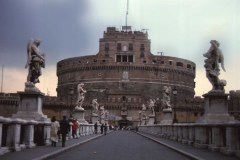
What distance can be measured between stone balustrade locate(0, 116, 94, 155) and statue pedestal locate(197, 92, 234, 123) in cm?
613

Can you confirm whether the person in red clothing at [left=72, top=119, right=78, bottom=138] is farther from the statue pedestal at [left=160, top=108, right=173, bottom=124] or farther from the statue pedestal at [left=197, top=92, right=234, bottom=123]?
the statue pedestal at [left=197, top=92, right=234, bottom=123]

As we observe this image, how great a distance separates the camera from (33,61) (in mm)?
16578

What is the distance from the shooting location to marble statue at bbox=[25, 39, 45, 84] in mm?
16553

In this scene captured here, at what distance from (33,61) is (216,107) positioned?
732 cm

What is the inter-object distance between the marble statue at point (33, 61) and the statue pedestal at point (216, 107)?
21.9 ft

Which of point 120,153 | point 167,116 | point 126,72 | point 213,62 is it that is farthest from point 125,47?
point 120,153

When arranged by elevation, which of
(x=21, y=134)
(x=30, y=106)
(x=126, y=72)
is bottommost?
(x=21, y=134)

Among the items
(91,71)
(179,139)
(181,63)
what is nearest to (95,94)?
(91,71)

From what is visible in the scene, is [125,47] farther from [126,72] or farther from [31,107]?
[31,107]

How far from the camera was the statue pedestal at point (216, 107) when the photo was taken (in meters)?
15.8

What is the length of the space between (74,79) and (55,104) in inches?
637

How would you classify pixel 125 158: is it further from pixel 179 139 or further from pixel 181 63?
pixel 181 63

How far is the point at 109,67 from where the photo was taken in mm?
104688

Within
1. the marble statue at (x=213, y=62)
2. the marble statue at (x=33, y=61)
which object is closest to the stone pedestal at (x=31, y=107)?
the marble statue at (x=33, y=61)
